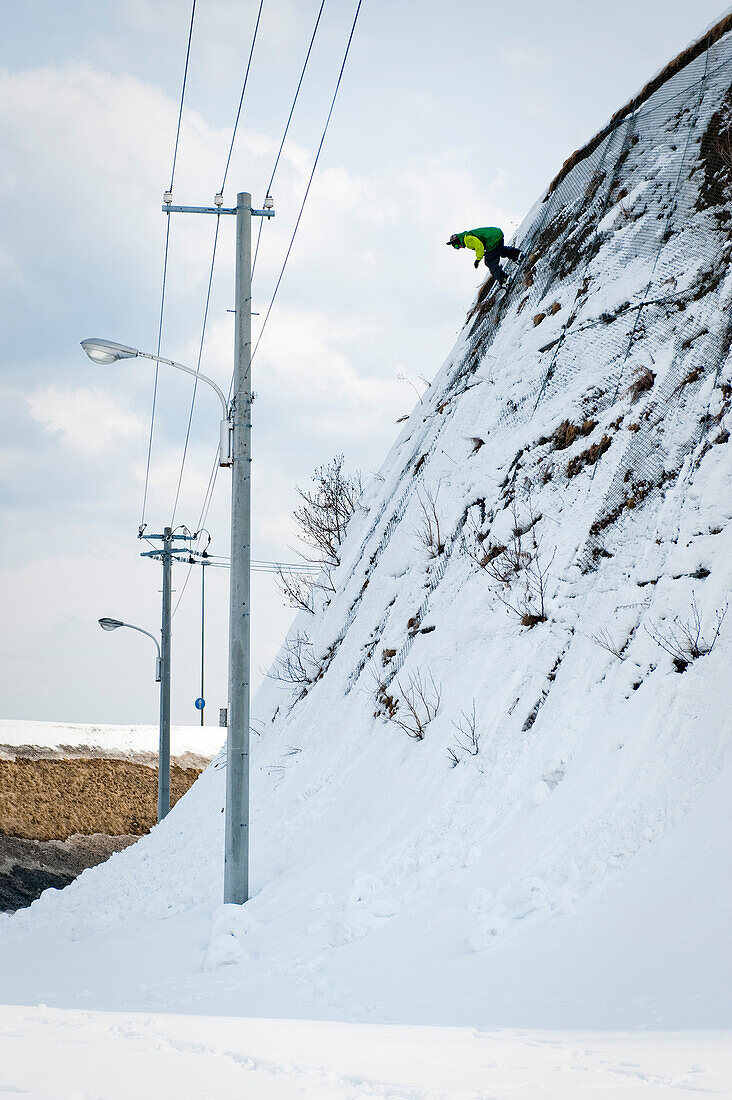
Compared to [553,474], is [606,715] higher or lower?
lower

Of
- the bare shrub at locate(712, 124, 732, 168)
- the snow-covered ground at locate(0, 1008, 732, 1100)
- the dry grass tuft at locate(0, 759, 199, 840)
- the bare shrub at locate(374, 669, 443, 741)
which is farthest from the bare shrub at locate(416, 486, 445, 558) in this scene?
the dry grass tuft at locate(0, 759, 199, 840)

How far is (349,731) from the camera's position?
12078 millimetres

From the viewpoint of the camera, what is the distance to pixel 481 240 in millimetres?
16031

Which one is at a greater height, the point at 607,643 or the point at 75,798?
the point at 607,643

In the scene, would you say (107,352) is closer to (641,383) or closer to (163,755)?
(641,383)

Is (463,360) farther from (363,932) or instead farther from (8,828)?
(8,828)

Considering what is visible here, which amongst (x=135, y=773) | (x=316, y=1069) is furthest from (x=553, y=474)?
(x=135, y=773)

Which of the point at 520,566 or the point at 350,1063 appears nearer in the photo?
the point at 350,1063

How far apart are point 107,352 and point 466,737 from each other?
5.88m

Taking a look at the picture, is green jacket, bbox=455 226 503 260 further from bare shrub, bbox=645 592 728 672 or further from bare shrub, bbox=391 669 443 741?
bare shrub, bbox=645 592 728 672

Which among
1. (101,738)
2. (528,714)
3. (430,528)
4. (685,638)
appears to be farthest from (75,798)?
(685,638)

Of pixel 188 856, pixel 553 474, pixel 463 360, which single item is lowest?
pixel 188 856

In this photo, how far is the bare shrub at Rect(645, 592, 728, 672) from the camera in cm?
773

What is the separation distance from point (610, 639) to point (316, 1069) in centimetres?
559
